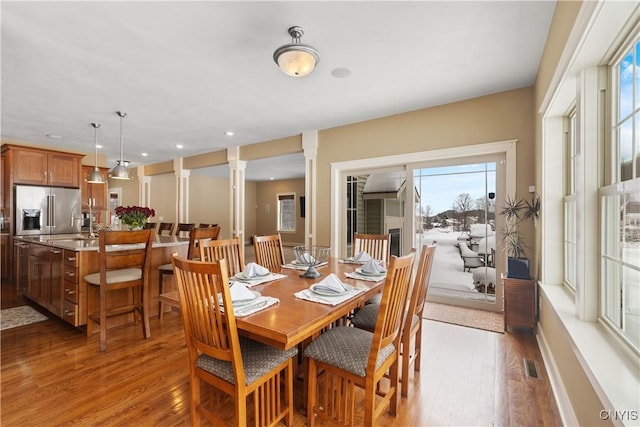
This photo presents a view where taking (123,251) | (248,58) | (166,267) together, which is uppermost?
(248,58)

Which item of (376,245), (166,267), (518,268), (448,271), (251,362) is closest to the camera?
(251,362)

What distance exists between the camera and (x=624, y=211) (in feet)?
4.74

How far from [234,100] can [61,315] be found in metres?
2.99

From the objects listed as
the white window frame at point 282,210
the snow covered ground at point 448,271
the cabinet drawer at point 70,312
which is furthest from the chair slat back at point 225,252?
the white window frame at point 282,210

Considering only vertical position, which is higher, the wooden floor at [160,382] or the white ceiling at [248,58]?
the white ceiling at [248,58]

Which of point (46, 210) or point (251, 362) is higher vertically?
point (46, 210)

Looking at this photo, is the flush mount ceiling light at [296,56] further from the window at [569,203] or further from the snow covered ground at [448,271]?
the snow covered ground at [448,271]

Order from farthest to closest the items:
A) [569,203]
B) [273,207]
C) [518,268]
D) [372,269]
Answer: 1. [273,207]
2. [518,268]
3. [569,203]
4. [372,269]

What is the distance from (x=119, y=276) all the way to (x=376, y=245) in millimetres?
2553

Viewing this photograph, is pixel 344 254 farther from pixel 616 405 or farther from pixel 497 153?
pixel 616 405

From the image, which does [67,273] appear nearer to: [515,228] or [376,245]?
[376,245]

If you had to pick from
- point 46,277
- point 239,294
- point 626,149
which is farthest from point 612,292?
point 46,277

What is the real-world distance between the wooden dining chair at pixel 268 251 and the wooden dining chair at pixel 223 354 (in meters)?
1.19

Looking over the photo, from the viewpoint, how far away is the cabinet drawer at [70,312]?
2885 mm
